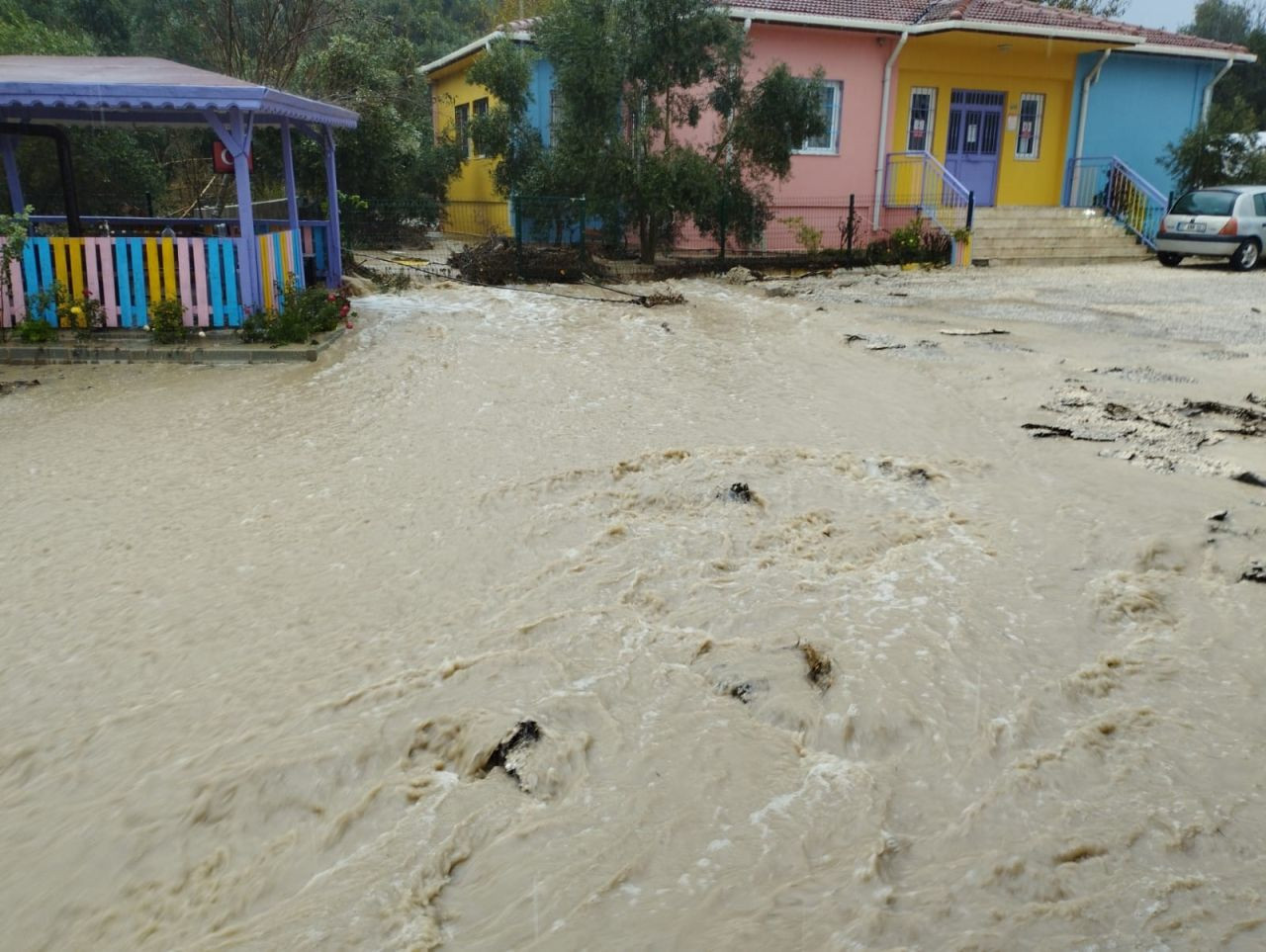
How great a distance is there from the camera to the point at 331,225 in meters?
13.7

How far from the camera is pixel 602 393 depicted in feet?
28.8

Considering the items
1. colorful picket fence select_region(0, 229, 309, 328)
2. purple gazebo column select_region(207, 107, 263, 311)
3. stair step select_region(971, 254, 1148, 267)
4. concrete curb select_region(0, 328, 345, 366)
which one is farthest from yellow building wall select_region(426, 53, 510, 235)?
concrete curb select_region(0, 328, 345, 366)

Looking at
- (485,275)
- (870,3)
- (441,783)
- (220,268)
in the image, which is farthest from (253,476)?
(870,3)

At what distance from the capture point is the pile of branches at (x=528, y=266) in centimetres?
1580

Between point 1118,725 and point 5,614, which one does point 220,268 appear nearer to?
point 5,614

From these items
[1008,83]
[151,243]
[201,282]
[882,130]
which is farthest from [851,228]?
[151,243]

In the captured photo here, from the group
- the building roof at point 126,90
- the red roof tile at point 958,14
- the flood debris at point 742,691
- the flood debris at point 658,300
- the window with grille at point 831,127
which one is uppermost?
the red roof tile at point 958,14

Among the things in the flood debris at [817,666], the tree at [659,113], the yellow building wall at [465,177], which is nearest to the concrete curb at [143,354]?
the flood debris at [817,666]

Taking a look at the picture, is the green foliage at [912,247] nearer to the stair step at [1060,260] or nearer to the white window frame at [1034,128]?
the stair step at [1060,260]

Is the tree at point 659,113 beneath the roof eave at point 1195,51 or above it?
beneath

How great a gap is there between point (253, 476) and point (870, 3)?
1864 centimetres

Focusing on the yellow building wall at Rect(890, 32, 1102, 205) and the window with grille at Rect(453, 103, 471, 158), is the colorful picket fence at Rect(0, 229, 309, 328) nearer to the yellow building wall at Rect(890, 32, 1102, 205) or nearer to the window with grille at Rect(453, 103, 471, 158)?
the window with grille at Rect(453, 103, 471, 158)

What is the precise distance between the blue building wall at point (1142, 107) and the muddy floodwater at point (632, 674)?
16415 mm

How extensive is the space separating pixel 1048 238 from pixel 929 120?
3557 millimetres
